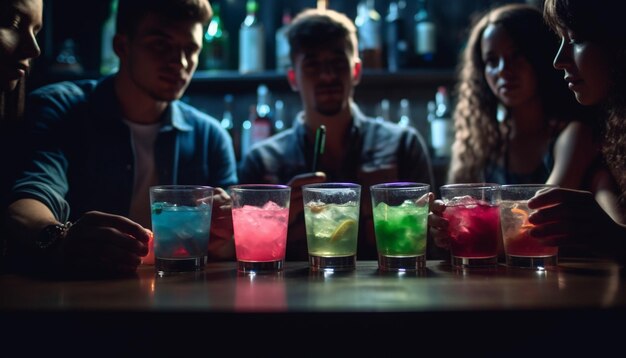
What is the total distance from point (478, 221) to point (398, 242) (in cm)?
18

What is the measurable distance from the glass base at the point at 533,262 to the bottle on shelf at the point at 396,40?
1918 millimetres

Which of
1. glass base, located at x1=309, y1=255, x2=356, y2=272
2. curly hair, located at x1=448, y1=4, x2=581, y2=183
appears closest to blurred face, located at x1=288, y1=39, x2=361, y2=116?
curly hair, located at x1=448, y1=4, x2=581, y2=183

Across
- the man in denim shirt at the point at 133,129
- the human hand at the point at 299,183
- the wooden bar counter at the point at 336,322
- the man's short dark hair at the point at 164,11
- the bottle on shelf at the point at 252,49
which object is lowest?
the wooden bar counter at the point at 336,322

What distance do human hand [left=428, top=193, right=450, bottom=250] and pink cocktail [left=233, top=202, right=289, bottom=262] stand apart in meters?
0.34

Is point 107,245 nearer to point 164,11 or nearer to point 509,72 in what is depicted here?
point 164,11

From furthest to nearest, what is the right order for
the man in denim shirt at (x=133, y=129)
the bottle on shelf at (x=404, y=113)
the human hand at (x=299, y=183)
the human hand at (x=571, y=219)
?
the bottle on shelf at (x=404, y=113)
the man in denim shirt at (x=133, y=129)
the human hand at (x=299, y=183)
the human hand at (x=571, y=219)

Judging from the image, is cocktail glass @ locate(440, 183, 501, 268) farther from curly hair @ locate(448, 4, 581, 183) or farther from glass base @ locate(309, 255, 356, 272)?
curly hair @ locate(448, 4, 581, 183)

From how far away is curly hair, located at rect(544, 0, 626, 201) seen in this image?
1.18 m

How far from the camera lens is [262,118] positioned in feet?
9.74

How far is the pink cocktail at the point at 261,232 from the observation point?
3.77 feet

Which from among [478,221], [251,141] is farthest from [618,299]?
[251,141]

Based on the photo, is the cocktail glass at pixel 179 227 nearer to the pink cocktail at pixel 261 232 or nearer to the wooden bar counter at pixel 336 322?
the pink cocktail at pixel 261 232

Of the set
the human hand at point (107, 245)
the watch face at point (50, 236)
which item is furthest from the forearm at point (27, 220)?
the human hand at point (107, 245)

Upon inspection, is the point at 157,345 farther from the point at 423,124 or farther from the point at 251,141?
the point at 423,124
